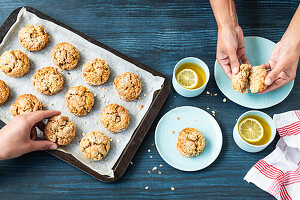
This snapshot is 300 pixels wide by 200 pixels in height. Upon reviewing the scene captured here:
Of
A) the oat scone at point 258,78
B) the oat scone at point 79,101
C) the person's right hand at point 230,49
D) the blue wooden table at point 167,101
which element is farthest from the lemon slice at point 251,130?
the oat scone at point 79,101

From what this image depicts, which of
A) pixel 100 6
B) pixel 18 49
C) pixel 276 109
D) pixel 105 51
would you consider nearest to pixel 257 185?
pixel 276 109

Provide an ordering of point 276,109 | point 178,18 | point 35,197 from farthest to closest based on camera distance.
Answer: point 178,18, point 276,109, point 35,197

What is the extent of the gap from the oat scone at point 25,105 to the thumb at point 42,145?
0.83 feet

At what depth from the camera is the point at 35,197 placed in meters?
1.84

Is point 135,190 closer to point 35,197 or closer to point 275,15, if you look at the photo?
point 35,197

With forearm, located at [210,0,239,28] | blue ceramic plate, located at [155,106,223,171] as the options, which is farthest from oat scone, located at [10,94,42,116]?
forearm, located at [210,0,239,28]

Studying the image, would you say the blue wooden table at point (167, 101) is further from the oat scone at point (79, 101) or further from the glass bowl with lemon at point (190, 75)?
the oat scone at point (79, 101)

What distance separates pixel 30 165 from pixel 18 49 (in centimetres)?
85

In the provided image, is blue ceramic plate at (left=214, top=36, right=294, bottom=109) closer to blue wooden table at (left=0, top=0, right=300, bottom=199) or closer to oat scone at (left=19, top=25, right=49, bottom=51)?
blue wooden table at (left=0, top=0, right=300, bottom=199)

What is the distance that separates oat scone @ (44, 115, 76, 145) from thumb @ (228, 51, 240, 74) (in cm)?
113

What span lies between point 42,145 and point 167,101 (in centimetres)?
89

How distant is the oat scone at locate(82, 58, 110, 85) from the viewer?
1.96 meters

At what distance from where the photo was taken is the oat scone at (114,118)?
189 cm

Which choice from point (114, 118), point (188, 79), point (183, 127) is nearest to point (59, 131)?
point (114, 118)
